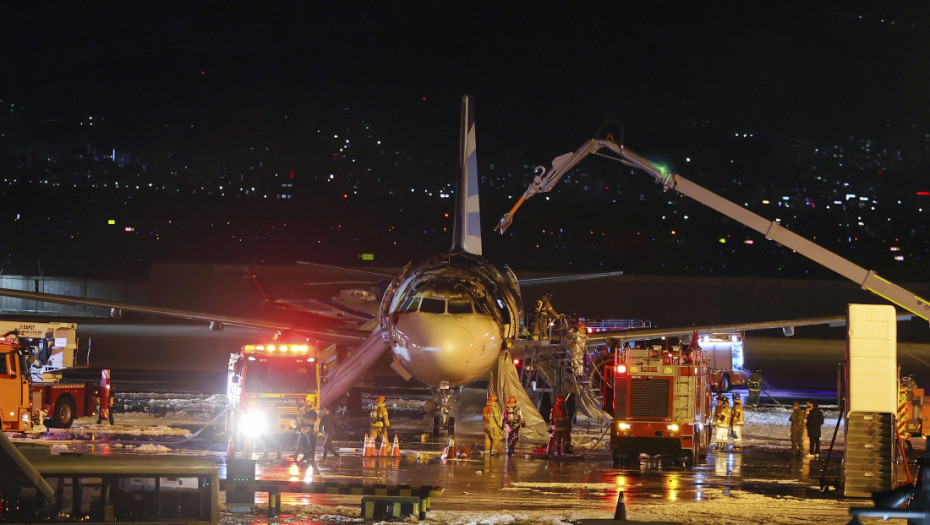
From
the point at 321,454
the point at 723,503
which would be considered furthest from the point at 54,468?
the point at 321,454

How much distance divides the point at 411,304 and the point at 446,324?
4.25 feet

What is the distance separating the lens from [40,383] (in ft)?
88.4

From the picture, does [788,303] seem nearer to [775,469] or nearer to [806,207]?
[775,469]

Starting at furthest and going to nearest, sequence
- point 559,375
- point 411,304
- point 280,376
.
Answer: point 559,375 → point 411,304 → point 280,376

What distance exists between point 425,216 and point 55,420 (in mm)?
93080

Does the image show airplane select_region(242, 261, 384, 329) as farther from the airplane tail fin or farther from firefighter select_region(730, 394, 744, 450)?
firefighter select_region(730, 394, 744, 450)

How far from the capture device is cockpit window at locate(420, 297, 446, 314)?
25297 millimetres

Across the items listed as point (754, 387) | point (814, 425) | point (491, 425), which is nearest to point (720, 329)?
point (814, 425)

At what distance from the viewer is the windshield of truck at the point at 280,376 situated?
75.5 feet

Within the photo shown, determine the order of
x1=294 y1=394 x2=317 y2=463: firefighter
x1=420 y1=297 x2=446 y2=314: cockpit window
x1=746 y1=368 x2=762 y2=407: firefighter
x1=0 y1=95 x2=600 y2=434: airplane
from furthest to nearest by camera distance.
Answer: x1=746 y1=368 x2=762 y2=407: firefighter, x1=420 y1=297 x2=446 y2=314: cockpit window, x1=0 y1=95 x2=600 y2=434: airplane, x1=294 y1=394 x2=317 y2=463: firefighter

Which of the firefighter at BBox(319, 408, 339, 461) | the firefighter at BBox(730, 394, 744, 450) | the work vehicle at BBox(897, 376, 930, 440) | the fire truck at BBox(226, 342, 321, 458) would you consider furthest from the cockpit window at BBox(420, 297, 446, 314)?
the work vehicle at BBox(897, 376, 930, 440)

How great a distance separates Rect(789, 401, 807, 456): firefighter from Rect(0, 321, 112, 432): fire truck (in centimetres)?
1722

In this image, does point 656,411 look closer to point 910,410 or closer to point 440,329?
point 440,329

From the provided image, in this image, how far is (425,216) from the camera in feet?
393
